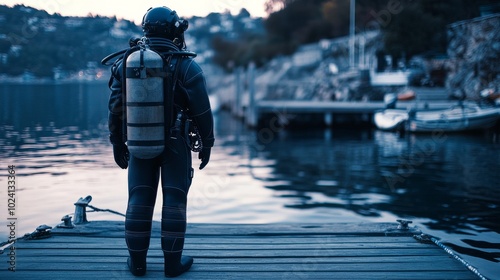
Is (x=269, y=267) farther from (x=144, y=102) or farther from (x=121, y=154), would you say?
(x=144, y=102)

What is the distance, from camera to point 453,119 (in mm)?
28188

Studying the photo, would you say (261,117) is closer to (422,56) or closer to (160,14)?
(422,56)

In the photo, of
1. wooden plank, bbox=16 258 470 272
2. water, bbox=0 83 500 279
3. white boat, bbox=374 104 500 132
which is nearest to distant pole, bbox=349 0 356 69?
white boat, bbox=374 104 500 132

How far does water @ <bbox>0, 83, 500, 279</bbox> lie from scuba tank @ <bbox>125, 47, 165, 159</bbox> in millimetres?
5600

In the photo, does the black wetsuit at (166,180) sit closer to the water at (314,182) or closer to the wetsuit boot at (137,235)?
the wetsuit boot at (137,235)

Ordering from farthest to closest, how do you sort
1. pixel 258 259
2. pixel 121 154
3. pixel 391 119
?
1. pixel 391 119
2. pixel 258 259
3. pixel 121 154

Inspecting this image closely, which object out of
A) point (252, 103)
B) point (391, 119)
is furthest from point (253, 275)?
point (252, 103)

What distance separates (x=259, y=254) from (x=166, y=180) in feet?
4.43

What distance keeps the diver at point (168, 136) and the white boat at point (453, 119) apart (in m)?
25.5

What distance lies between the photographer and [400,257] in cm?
550

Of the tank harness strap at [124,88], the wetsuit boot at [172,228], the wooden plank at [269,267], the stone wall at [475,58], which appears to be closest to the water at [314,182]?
the wooden plank at [269,267]

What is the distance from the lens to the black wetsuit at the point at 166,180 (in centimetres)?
487

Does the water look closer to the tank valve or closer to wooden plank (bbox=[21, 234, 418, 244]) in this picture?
the tank valve

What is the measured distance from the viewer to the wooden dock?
4.98m
